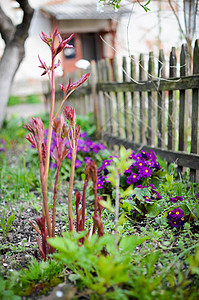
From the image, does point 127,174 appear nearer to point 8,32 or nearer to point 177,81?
point 177,81

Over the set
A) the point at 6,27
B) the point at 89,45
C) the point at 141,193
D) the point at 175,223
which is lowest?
the point at 175,223

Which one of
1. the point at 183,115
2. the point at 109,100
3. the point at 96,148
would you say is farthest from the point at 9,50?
the point at 183,115

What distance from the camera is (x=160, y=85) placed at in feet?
9.88

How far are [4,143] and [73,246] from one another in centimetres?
395

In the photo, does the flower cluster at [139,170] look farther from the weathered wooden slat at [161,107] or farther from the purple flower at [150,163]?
the weathered wooden slat at [161,107]

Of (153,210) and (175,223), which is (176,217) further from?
(153,210)

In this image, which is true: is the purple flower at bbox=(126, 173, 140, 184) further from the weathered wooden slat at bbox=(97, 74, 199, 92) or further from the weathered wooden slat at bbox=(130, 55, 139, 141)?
the weathered wooden slat at bbox=(130, 55, 139, 141)

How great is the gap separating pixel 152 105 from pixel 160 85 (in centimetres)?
33

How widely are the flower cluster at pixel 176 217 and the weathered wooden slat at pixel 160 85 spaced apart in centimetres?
123

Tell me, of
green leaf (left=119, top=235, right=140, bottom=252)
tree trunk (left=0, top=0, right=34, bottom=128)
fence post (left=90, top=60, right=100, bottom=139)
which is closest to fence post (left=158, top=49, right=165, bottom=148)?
fence post (left=90, top=60, right=100, bottom=139)

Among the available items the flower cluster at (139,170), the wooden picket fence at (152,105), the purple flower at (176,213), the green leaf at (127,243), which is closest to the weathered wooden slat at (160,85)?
the wooden picket fence at (152,105)

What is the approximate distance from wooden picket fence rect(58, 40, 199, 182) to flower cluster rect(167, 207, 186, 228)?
0.89 meters

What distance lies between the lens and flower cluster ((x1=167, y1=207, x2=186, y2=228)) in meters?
1.85

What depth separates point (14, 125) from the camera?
6180mm
